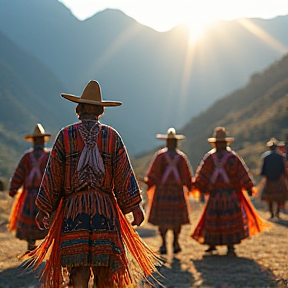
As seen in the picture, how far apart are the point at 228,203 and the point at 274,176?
5.63 m

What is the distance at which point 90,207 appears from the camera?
4.25 metres

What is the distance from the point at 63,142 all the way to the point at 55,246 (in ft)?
2.75

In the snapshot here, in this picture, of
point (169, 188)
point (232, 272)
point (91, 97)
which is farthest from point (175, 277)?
point (91, 97)

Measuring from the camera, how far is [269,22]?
148000 millimetres

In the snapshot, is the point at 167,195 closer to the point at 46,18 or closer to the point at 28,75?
the point at 28,75

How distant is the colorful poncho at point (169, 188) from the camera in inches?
355

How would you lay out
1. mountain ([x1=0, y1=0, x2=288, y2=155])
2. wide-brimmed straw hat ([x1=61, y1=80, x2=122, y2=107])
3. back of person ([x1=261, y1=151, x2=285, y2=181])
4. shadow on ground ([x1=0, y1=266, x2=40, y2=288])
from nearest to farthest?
wide-brimmed straw hat ([x1=61, y1=80, x2=122, y2=107]), shadow on ground ([x1=0, y1=266, x2=40, y2=288]), back of person ([x1=261, y1=151, x2=285, y2=181]), mountain ([x1=0, y1=0, x2=288, y2=155])

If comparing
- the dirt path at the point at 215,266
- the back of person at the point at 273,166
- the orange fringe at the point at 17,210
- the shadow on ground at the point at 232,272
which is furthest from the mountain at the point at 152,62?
the shadow on ground at the point at 232,272

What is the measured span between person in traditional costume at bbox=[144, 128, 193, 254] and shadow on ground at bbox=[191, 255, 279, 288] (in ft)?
2.73

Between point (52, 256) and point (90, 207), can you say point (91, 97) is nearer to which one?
point (90, 207)

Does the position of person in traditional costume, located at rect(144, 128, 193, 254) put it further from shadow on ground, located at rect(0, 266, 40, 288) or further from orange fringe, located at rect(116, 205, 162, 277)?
orange fringe, located at rect(116, 205, 162, 277)

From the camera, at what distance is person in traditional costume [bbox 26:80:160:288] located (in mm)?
4234

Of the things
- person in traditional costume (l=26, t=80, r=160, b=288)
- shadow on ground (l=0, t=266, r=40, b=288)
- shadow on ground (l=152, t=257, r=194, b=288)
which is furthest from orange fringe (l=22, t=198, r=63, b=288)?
shadow on ground (l=152, t=257, r=194, b=288)

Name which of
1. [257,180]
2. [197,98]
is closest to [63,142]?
[257,180]
